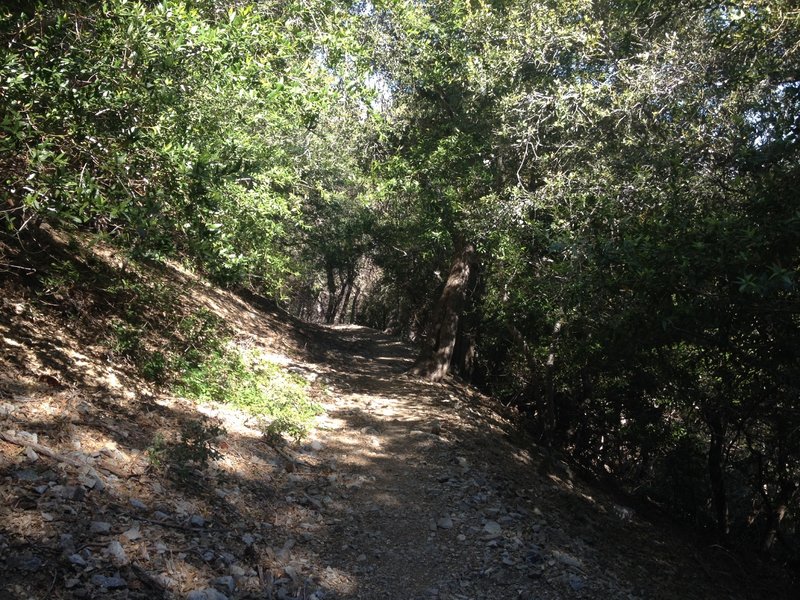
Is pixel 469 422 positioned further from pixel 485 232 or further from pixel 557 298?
pixel 557 298

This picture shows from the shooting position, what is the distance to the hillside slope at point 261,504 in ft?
14.8

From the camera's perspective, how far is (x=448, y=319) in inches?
624

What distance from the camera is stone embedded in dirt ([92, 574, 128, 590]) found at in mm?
4039

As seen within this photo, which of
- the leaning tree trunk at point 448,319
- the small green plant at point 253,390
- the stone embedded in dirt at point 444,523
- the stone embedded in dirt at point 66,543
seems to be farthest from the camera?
the leaning tree trunk at point 448,319

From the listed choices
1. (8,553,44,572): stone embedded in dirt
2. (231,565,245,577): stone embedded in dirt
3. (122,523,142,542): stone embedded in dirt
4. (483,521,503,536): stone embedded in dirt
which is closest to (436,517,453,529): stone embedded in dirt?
(483,521,503,536): stone embedded in dirt

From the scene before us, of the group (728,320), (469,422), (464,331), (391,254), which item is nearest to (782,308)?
(728,320)

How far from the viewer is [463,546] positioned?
7.12m

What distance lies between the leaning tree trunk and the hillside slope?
3.66m

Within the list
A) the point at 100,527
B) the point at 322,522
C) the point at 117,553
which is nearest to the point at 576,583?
the point at 322,522

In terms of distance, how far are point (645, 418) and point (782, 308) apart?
919cm

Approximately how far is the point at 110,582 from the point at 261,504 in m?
2.47

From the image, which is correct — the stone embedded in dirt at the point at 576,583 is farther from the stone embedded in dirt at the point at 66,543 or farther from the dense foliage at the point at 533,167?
the stone embedded in dirt at the point at 66,543

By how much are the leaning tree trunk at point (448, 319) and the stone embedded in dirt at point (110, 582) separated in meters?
11.8

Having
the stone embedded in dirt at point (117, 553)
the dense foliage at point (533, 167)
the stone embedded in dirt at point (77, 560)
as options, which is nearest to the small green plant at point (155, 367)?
the dense foliage at point (533, 167)
